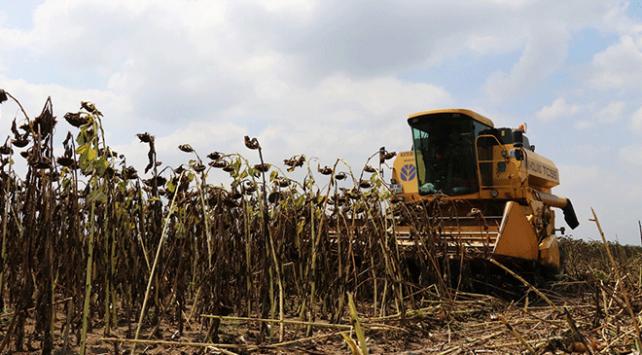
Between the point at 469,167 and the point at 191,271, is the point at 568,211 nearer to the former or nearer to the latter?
the point at 469,167

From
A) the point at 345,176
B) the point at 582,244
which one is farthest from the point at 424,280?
the point at 582,244

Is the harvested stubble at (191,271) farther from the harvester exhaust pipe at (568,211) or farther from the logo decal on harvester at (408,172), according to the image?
the harvester exhaust pipe at (568,211)

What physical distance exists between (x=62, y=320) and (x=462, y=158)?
22.6 ft

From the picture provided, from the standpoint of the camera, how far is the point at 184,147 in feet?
12.2

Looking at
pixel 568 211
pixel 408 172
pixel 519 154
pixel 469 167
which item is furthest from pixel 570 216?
pixel 408 172

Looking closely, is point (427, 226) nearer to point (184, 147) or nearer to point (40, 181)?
point (184, 147)

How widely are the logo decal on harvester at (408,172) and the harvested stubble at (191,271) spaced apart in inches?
186

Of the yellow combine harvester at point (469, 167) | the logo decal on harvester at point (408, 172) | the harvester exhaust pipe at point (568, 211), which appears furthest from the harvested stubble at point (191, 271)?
the harvester exhaust pipe at point (568, 211)

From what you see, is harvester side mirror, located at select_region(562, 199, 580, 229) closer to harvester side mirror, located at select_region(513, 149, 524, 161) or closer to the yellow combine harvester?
the yellow combine harvester

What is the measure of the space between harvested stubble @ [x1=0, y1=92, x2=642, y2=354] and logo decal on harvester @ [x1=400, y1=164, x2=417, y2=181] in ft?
15.5

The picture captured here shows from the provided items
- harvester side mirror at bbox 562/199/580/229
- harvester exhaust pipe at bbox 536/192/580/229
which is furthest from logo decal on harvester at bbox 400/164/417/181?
harvester side mirror at bbox 562/199/580/229

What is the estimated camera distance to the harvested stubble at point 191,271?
2811 millimetres

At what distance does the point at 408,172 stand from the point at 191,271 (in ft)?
18.2

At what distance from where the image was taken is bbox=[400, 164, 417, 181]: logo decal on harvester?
33.1ft
